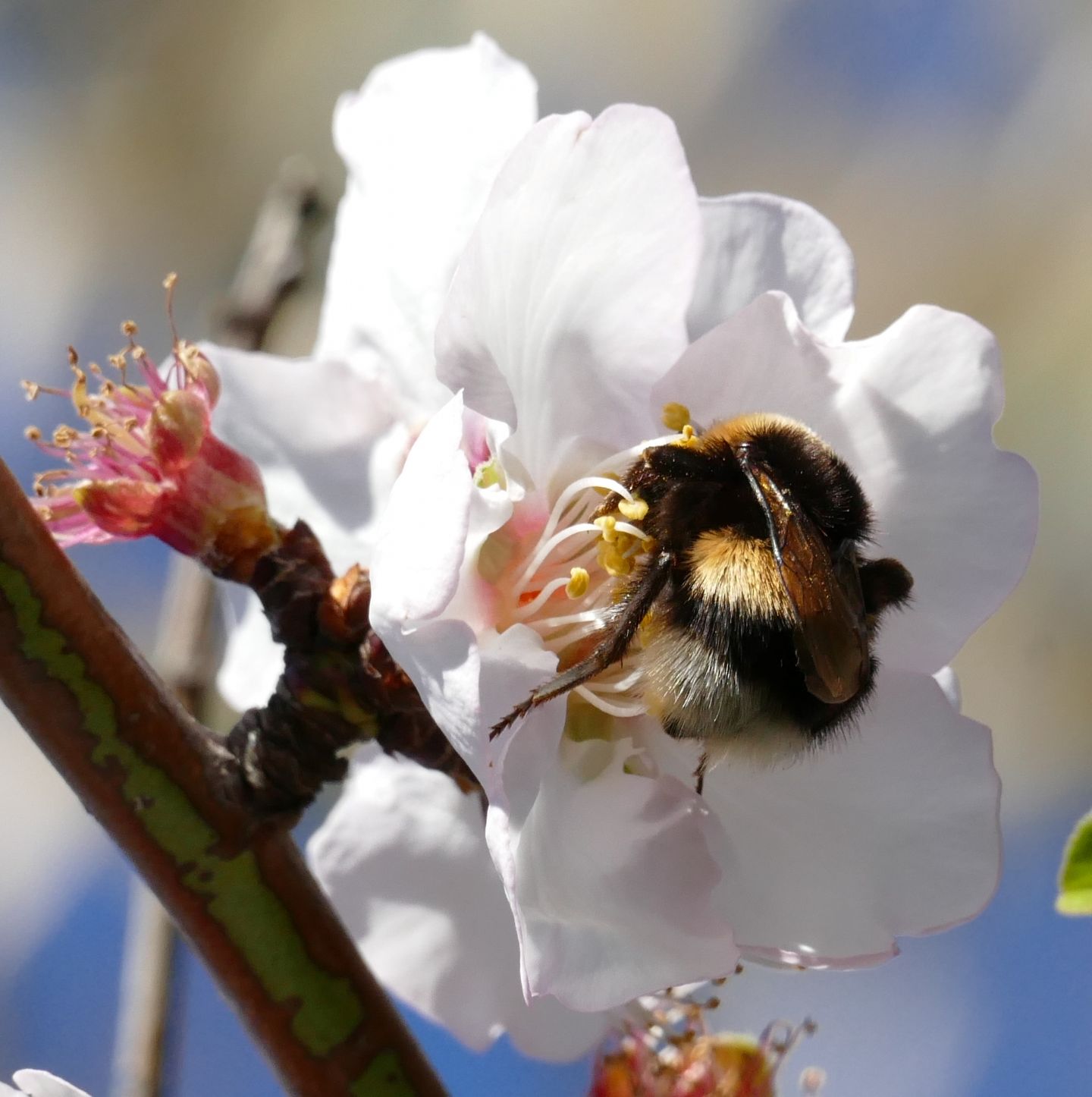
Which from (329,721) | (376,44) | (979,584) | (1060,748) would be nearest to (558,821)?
(329,721)

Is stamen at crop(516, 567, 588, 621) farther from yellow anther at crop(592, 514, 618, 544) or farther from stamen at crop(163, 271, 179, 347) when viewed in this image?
stamen at crop(163, 271, 179, 347)

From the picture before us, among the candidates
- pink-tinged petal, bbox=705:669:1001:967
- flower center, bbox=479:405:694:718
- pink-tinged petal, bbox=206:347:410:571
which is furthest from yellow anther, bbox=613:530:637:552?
pink-tinged petal, bbox=206:347:410:571

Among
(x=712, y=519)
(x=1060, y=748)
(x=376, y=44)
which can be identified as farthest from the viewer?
(x=376, y=44)

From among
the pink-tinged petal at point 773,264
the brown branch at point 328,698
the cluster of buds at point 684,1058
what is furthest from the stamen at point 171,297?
the cluster of buds at point 684,1058

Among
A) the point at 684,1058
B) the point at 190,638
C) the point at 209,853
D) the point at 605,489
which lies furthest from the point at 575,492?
the point at 190,638

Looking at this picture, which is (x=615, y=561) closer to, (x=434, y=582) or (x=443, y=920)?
(x=434, y=582)

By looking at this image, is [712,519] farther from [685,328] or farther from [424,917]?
[424,917]

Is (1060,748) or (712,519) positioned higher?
(712,519)
